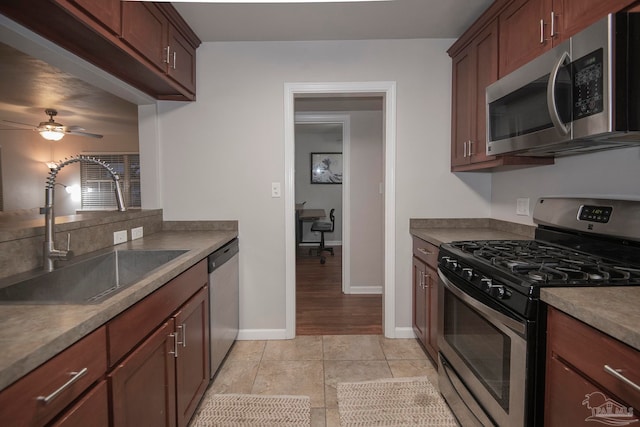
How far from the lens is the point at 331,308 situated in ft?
11.1

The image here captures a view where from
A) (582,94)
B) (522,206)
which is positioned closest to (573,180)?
(522,206)

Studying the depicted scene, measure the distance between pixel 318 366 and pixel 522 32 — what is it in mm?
2279

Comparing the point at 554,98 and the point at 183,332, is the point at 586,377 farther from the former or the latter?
the point at 183,332

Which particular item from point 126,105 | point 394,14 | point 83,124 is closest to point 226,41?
point 394,14

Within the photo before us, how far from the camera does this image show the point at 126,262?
1.81 metres

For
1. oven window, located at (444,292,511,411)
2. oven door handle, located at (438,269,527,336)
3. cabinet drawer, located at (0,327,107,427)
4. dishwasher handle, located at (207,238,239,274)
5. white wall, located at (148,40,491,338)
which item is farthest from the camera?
white wall, located at (148,40,491,338)

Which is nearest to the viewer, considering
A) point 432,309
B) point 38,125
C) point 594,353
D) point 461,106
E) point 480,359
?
point 594,353

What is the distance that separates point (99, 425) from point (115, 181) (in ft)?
3.33

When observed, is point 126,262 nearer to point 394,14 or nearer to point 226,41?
point 226,41

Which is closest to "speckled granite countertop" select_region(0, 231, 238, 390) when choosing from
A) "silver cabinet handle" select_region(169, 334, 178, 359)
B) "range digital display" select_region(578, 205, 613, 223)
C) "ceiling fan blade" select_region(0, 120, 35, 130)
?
"silver cabinet handle" select_region(169, 334, 178, 359)

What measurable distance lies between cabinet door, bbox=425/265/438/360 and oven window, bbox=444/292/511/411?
299 millimetres

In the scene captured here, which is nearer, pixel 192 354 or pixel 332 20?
pixel 192 354

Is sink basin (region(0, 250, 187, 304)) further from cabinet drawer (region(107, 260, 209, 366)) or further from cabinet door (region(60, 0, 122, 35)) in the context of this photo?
cabinet door (region(60, 0, 122, 35))

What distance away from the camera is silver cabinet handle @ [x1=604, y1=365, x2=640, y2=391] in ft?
2.46
